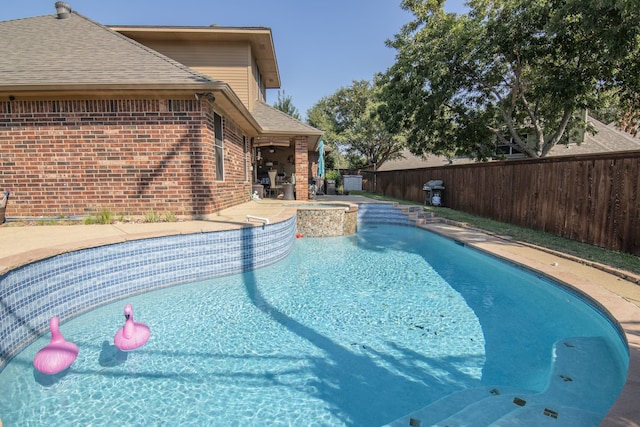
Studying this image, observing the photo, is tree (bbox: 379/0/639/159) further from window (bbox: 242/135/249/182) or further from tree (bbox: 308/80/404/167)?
tree (bbox: 308/80/404/167)

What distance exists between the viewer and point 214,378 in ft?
10.0

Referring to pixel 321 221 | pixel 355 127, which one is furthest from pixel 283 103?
pixel 321 221

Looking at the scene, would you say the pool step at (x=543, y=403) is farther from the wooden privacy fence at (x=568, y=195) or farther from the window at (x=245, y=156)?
the window at (x=245, y=156)

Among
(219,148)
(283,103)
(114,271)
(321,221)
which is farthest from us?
(283,103)

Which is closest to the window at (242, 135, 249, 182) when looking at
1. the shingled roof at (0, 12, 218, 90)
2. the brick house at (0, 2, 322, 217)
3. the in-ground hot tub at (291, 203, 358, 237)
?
the in-ground hot tub at (291, 203, 358, 237)

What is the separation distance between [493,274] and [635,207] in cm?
272

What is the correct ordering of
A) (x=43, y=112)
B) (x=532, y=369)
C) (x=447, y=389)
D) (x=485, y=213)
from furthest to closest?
(x=485, y=213) → (x=43, y=112) → (x=532, y=369) → (x=447, y=389)

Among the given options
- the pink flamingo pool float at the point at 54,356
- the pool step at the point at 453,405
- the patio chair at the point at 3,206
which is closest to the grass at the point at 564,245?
the pool step at the point at 453,405

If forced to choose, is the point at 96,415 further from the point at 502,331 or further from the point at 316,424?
the point at 502,331

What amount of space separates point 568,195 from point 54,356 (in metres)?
9.42

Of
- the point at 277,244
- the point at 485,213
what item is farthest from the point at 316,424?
the point at 485,213

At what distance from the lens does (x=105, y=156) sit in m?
7.11

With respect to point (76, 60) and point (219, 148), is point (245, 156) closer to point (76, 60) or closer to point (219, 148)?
point (219, 148)

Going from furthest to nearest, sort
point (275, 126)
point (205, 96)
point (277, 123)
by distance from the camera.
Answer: point (277, 123), point (275, 126), point (205, 96)
